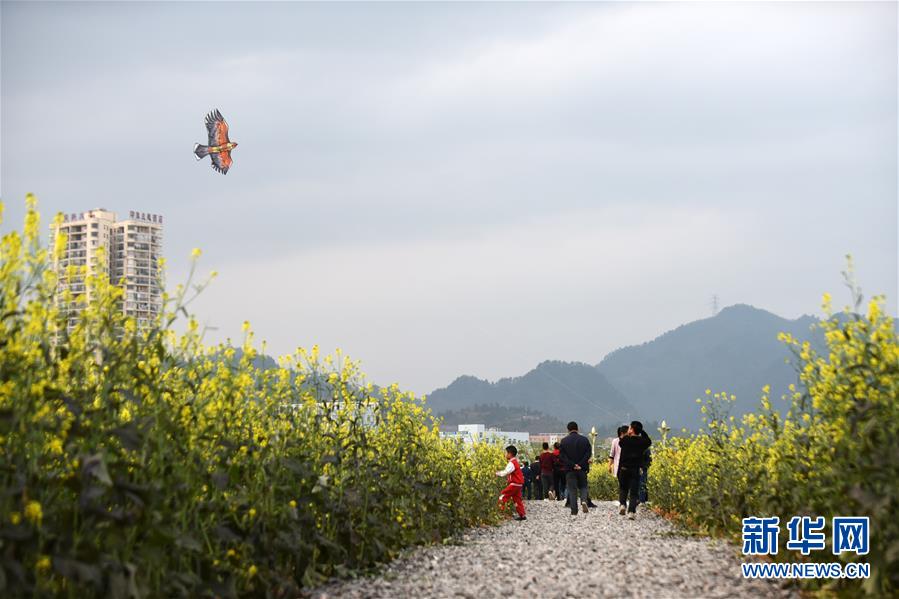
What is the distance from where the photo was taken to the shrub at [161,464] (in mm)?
4566

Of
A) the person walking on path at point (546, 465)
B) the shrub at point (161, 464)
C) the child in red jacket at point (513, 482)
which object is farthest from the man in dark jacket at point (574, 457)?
the shrub at point (161, 464)

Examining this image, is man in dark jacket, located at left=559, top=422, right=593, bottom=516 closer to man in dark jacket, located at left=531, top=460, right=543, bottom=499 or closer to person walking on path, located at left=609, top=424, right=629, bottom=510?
person walking on path, located at left=609, top=424, right=629, bottom=510

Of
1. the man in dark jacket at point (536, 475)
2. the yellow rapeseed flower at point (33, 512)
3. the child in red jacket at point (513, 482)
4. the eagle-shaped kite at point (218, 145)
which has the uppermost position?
the eagle-shaped kite at point (218, 145)

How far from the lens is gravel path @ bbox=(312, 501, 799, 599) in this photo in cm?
700

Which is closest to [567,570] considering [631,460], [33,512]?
[33,512]

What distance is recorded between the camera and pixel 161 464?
209 inches

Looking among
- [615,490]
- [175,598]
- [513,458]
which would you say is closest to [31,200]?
[175,598]

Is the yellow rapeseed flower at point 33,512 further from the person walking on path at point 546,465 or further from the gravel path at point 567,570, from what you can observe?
the person walking on path at point 546,465

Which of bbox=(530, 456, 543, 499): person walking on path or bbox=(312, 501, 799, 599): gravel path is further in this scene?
bbox=(530, 456, 543, 499): person walking on path

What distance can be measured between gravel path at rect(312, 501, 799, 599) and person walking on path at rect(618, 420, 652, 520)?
2919mm

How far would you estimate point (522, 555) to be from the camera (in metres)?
9.27

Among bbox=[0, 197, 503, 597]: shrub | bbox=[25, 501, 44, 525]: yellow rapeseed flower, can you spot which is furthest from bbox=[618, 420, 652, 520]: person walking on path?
bbox=[25, 501, 44, 525]: yellow rapeseed flower

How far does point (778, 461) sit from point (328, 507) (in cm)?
421

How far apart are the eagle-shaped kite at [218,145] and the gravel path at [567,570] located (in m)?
19.0
